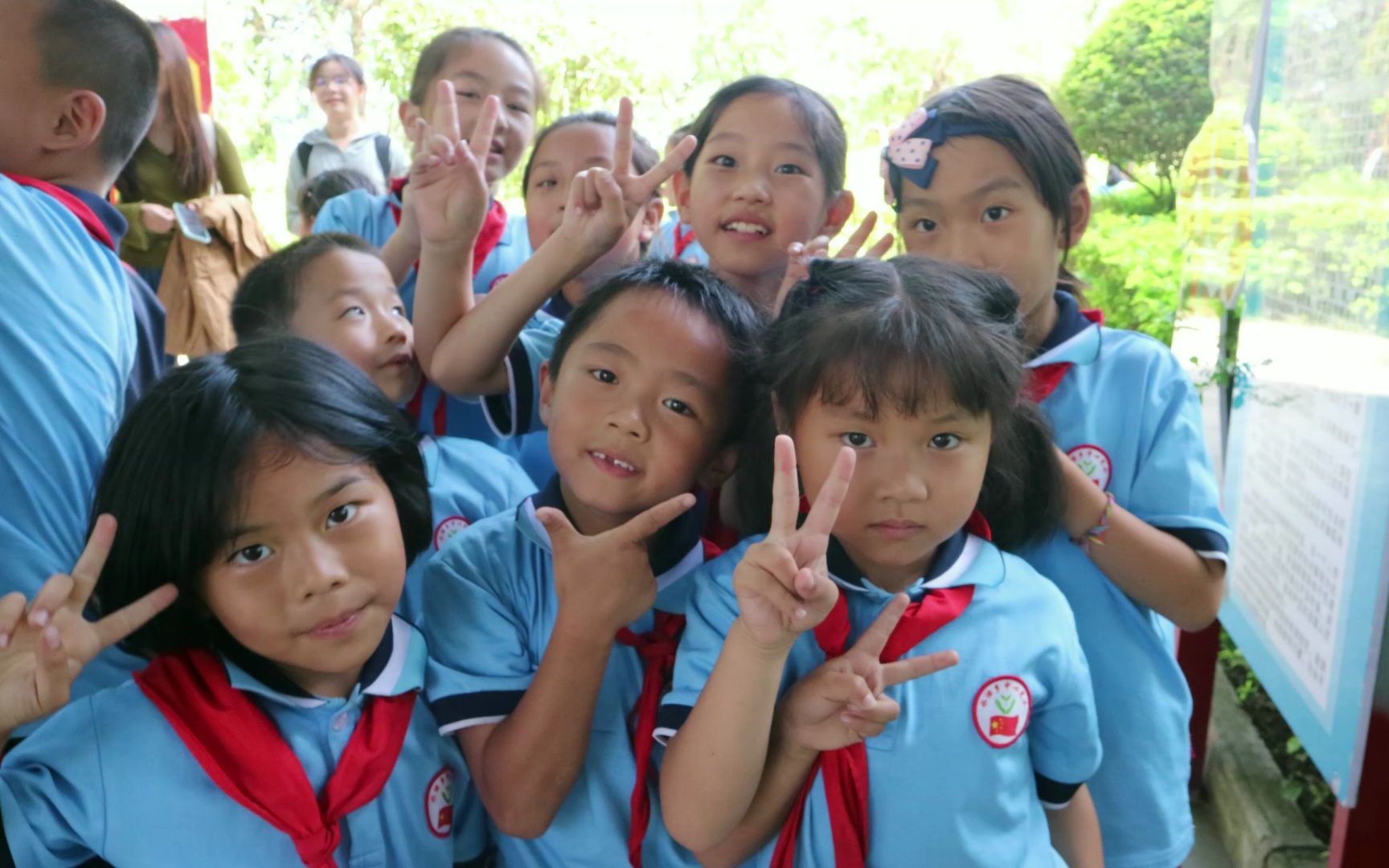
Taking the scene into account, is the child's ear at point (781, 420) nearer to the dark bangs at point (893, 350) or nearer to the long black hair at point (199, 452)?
the dark bangs at point (893, 350)

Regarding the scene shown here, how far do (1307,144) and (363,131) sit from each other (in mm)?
4706

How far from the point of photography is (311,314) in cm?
185

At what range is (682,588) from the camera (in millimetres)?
1399

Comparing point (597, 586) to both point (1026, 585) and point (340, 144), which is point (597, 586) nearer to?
point (1026, 585)

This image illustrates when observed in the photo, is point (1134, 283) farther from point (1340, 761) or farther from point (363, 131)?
point (363, 131)

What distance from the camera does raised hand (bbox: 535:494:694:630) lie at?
1.26 metres

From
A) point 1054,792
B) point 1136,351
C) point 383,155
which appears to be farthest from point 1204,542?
point 383,155

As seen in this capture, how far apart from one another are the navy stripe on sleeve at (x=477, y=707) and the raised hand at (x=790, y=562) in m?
0.40

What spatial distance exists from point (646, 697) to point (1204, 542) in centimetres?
82

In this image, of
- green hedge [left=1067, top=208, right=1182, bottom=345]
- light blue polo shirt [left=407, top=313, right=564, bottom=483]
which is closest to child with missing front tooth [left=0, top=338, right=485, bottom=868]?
light blue polo shirt [left=407, top=313, right=564, bottom=483]

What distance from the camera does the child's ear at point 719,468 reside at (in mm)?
1456

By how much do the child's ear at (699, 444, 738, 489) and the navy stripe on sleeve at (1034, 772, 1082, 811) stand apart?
0.55m

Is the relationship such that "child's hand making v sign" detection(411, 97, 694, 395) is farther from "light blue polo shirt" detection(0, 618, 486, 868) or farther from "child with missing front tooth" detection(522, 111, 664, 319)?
"light blue polo shirt" detection(0, 618, 486, 868)

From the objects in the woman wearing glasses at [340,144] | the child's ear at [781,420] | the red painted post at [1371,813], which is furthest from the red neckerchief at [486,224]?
the woman wearing glasses at [340,144]
